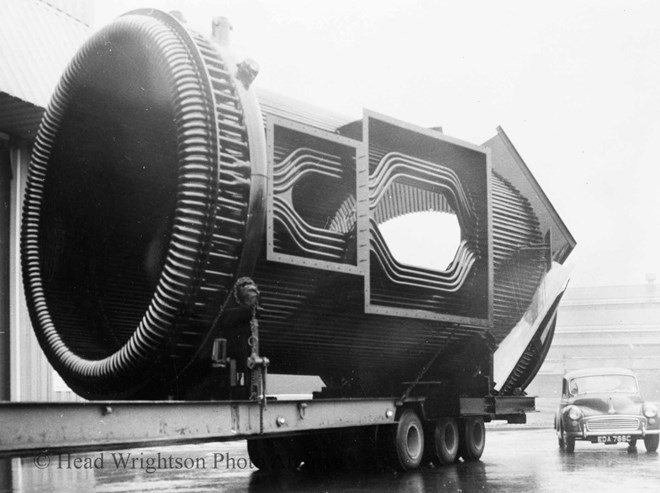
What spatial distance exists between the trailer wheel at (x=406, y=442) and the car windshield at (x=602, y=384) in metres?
6.20

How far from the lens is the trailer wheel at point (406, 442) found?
11383mm

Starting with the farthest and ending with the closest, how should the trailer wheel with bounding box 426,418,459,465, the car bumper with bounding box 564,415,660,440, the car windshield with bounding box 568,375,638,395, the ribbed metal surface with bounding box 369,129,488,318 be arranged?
the car windshield with bounding box 568,375,638,395
the car bumper with bounding box 564,415,660,440
the trailer wheel with bounding box 426,418,459,465
the ribbed metal surface with bounding box 369,129,488,318

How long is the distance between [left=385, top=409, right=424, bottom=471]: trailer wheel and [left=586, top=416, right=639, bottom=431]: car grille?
198 inches

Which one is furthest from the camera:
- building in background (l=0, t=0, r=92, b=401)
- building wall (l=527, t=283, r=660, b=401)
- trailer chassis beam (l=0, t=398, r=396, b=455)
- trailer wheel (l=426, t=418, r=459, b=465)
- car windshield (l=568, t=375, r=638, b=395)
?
building wall (l=527, t=283, r=660, b=401)

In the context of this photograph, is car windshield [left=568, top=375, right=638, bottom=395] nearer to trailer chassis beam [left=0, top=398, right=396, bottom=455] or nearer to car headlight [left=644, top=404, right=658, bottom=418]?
car headlight [left=644, top=404, right=658, bottom=418]

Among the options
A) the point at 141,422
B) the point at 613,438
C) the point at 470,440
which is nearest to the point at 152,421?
the point at 141,422

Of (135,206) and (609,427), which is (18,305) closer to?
(135,206)

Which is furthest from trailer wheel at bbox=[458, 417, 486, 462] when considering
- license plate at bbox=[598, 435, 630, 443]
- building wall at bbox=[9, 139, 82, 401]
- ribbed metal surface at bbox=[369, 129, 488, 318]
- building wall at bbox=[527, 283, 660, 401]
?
building wall at bbox=[527, 283, 660, 401]

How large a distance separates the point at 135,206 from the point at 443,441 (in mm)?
5285

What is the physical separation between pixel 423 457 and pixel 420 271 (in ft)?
10.0

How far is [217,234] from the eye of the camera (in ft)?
25.5

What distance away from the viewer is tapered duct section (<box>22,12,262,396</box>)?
25.5 feet

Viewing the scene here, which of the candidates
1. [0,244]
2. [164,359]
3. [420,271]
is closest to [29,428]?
[164,359]

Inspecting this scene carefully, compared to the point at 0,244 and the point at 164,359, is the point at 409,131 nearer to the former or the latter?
the point at 164,359
